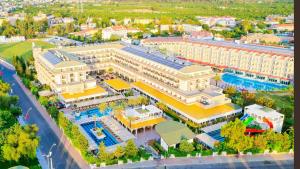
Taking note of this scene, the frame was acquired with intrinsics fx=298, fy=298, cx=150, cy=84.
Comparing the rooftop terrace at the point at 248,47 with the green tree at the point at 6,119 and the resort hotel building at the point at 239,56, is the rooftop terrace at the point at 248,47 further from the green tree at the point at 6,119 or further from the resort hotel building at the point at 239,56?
the green tree at the point at 6,119

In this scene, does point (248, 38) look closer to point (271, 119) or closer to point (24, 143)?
point (271, 119)

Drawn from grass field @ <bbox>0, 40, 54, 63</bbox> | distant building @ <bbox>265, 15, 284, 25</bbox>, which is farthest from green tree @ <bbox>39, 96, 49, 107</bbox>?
distant building @ <bbox>265, 15, 284, 25</bbox>

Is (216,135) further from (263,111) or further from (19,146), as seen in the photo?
(19,146)

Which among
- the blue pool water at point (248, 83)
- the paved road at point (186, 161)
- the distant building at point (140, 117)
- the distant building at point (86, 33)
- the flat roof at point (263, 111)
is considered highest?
the distant building at point (86, 33)

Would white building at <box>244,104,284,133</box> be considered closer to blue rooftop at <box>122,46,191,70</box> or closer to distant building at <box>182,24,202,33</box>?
blue rooftop at <box>122,46,191,70</box>

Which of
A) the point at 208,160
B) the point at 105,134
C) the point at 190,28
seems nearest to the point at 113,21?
the point at 190,28

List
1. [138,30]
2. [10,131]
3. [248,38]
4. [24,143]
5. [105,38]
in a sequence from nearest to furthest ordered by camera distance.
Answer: [24,143] → [10,131] → [248,38] → [105,38] → [138,30]

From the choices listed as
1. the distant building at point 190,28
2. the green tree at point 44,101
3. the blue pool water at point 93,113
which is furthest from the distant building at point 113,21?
the blue pool water at point 93,113

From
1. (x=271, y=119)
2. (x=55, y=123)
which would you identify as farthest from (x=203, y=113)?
(x=55, y=123)
